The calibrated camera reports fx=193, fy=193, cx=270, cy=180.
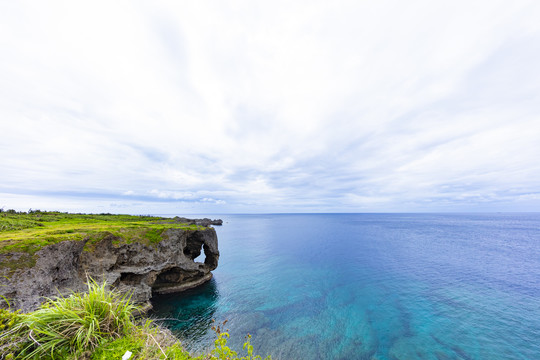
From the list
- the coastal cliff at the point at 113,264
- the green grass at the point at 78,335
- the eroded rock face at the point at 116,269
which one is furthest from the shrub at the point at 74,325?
the eroded rock face at the point at 116,269

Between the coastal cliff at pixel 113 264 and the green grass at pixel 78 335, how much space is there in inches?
388

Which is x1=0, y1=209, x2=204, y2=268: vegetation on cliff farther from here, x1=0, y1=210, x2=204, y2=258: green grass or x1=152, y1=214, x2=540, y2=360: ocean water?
x1=152, y1=214, x2=540, y2=360: ocean water

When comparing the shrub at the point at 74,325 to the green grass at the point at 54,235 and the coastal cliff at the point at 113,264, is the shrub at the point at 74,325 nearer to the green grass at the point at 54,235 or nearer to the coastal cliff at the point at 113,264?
the coastal cliff at the point at 113,264

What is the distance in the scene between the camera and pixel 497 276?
113ft

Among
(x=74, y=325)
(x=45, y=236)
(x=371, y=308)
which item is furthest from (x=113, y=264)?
(x=371, y=308)

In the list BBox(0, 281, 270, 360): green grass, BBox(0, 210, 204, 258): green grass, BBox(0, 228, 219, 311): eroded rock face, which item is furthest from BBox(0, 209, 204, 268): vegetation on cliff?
BBox(0, 281, 270, 360): green grass

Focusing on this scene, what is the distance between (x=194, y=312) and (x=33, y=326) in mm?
23437

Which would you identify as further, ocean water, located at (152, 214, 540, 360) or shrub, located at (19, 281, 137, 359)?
ocean water, located at (152, 214, 540, 360)

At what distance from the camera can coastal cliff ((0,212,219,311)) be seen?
15758 mm

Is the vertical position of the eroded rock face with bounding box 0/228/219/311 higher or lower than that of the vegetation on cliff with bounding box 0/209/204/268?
lower

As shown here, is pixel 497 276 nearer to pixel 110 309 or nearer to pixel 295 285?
pixel 295 285

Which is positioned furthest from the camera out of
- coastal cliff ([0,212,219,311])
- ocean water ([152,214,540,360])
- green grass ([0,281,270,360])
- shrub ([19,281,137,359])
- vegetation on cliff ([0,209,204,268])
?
ocean water ([152,214,540,360])

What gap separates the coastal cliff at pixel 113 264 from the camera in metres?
15.8

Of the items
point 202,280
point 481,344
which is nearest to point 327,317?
point 481,344
